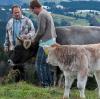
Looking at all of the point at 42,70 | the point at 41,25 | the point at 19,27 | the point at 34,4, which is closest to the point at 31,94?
the point at 41,25

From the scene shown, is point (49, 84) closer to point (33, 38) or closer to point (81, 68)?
point (33, 38)

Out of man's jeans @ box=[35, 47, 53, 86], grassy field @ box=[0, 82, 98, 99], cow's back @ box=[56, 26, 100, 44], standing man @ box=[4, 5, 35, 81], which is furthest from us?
cow's back @ box=[56, 26, 100, 44]

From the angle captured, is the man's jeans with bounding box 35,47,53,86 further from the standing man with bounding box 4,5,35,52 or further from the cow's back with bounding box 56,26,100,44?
the cow's back with bounding box 56,26,100,44

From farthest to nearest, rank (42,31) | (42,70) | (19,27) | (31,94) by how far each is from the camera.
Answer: (19,27) → (42,70) → (42,31) → (31,94)

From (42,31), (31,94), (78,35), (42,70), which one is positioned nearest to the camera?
(31,94)

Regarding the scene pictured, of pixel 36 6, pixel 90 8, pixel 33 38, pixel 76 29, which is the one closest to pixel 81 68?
pixel 36 6

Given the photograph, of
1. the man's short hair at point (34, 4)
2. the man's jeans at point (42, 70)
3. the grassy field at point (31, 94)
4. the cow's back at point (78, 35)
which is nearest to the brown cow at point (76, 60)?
the grassy field at point (31, 94)

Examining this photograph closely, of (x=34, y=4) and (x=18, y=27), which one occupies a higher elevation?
(x=34, y=4)

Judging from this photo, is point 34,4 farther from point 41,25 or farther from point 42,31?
point 42,31

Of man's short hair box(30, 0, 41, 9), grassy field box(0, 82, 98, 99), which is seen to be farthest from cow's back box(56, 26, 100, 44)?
grassy field box(0, 82, 98, 99)

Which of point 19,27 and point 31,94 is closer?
point 31,94

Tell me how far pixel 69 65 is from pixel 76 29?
20.8ft

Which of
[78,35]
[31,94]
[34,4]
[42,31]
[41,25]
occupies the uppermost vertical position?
[34,4]

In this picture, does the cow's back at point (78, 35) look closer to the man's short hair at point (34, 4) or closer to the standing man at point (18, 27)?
the standing man at point (18, 27)
